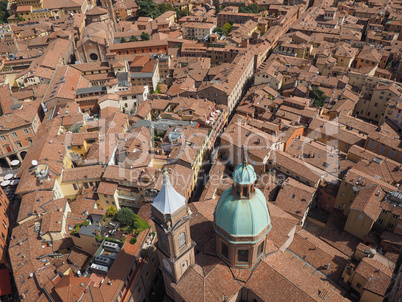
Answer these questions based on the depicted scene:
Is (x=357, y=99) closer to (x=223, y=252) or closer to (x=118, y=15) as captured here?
(x=223, y=252)

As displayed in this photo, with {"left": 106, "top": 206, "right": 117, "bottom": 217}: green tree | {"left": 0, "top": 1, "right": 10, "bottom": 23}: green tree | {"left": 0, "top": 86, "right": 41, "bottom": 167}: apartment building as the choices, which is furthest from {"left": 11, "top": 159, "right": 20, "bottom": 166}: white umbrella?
{"left": 0, "top": 1, "right": 10, "bottom": 23}: green tree

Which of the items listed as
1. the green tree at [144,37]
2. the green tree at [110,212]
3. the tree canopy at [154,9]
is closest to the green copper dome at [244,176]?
the green tree at [110,212]

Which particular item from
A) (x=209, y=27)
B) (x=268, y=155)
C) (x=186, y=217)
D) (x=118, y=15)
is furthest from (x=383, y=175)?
(x=118, y=15)

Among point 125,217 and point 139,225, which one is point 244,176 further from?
point 125,217

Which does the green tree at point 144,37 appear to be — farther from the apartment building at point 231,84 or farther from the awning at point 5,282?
the awning at point 5,282

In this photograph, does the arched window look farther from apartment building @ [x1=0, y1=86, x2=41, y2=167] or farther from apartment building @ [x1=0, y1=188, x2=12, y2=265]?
apartment building @ [x1=0, y1=86, x2=41, y2=167]
